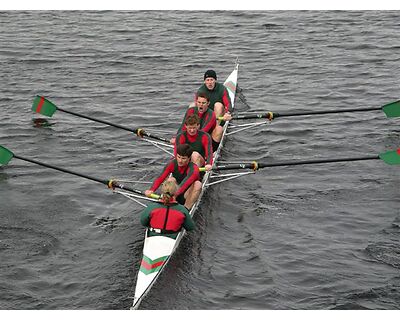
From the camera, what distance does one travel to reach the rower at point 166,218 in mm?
13531

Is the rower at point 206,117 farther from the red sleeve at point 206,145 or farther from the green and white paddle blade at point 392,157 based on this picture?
the green and white paddle blade at point 392,157

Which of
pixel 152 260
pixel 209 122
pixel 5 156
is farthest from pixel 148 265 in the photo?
pixel 5 156

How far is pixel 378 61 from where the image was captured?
28.1 meters

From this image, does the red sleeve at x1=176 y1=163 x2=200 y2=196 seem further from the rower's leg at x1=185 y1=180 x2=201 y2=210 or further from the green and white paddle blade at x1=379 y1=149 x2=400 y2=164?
the green and white paddle blade at x1=379 y1=149 x2=400 y2=164

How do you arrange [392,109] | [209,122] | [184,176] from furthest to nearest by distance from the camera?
[392,109] → [209,122] → [184,176]

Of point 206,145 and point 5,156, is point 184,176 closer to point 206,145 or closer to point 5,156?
point 206,145

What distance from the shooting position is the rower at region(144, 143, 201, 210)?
14492 millimetres

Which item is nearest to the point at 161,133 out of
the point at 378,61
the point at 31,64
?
the point at 31,64

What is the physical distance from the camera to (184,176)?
15.0m

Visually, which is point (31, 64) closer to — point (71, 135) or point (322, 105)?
point (71, 135)

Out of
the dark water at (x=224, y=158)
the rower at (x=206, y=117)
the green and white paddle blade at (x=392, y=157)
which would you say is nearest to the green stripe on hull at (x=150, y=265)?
the dark water at (x=224, y=158)

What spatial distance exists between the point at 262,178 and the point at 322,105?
6407 millimetres

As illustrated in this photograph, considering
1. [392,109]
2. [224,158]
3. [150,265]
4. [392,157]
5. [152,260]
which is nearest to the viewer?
[150,265]

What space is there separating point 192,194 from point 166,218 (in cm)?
156
